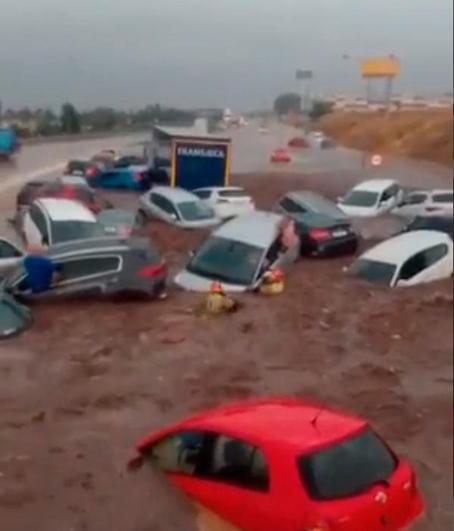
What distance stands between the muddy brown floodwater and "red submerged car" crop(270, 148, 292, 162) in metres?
0.11

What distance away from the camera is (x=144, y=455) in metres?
2.01

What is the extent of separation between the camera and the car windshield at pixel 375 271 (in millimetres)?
4223

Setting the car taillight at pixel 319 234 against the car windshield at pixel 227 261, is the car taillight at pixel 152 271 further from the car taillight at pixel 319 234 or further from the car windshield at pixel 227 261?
the car taillight at pixel 319 234

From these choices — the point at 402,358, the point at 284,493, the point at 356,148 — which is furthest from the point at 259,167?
the point at 284,493

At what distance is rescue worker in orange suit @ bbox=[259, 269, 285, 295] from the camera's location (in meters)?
4.16

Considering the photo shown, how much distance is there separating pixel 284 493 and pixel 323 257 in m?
3.46

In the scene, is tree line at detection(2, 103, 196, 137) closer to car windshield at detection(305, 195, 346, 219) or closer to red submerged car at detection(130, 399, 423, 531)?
red submerged car at detection(130, 399, 423, 531)

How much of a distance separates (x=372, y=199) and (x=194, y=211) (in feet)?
4.78

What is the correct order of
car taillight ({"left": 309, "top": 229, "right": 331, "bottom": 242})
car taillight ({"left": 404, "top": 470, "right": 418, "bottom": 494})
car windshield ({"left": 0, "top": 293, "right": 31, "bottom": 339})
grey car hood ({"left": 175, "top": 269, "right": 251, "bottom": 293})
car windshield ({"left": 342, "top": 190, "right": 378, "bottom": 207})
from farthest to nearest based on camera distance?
car windshield ({"left": 342, "top": 190, "right": 378, "bottom": 207}) → car taillight ({"left": 309, "top": 229, "right": 331, "bottom": 242}) → grey car hood ({"left": 175, "top": 269, "right": 251, "bottom": 293}) → car windshield ({"left": 0, "top": 293, "right": 31, "bottom": 339}) → car taillight ({"left": 404, "top": 470, "right": 418, "bottom": 494})

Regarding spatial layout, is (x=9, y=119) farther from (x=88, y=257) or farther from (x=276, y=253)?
(x=276, y=253)

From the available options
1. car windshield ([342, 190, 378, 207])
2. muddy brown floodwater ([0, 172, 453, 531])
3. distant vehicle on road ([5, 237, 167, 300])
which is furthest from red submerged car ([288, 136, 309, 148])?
car windshield ([342, 190, 378, 207])

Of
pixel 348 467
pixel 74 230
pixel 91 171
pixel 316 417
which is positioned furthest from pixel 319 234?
pixel 348 467

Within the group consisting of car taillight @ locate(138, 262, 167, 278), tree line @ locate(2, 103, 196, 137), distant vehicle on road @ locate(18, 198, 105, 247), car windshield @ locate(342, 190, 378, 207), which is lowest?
car taillight @ locate(138, 262, 167, 278)

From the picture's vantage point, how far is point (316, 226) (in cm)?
547
